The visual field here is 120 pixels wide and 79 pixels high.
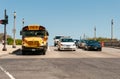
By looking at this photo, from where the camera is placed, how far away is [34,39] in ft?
129

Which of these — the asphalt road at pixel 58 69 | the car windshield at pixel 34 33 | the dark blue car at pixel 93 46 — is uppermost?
the car windshield at pixel 34 33

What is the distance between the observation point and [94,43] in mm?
53312

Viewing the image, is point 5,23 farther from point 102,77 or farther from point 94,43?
point 102,77

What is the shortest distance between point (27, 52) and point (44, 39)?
238cm

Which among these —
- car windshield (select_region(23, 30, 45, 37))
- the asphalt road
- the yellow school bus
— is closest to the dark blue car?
the yellow school bus

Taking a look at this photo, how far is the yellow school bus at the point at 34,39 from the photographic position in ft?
129

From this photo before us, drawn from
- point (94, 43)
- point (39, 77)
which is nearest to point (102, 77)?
point (39, 77)

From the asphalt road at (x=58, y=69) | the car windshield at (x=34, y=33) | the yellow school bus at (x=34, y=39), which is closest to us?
the asphalt road at (x=58, y=69)

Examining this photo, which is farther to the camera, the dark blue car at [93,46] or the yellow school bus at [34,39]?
the dark blue car at [93,46]

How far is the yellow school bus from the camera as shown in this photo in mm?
39406

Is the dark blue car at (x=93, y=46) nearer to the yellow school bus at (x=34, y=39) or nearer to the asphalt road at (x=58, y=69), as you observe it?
the yellow school bus at (x=34, y=39)

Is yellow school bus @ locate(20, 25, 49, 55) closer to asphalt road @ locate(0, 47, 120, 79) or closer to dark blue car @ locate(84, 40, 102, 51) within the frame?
asphalt road @ locate(0, 47, 120, 79)

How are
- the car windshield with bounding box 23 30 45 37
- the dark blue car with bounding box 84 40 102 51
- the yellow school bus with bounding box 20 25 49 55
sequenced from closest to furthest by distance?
the yellow school bus with bounding box 20 25 49 55
the car windshield with bounding box 23 30 45 37
the dark blue car with bounding box 84 40 102 51

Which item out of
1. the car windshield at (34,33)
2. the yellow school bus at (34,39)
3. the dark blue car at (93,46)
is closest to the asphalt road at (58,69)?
the yellow school bus at (34,39)
